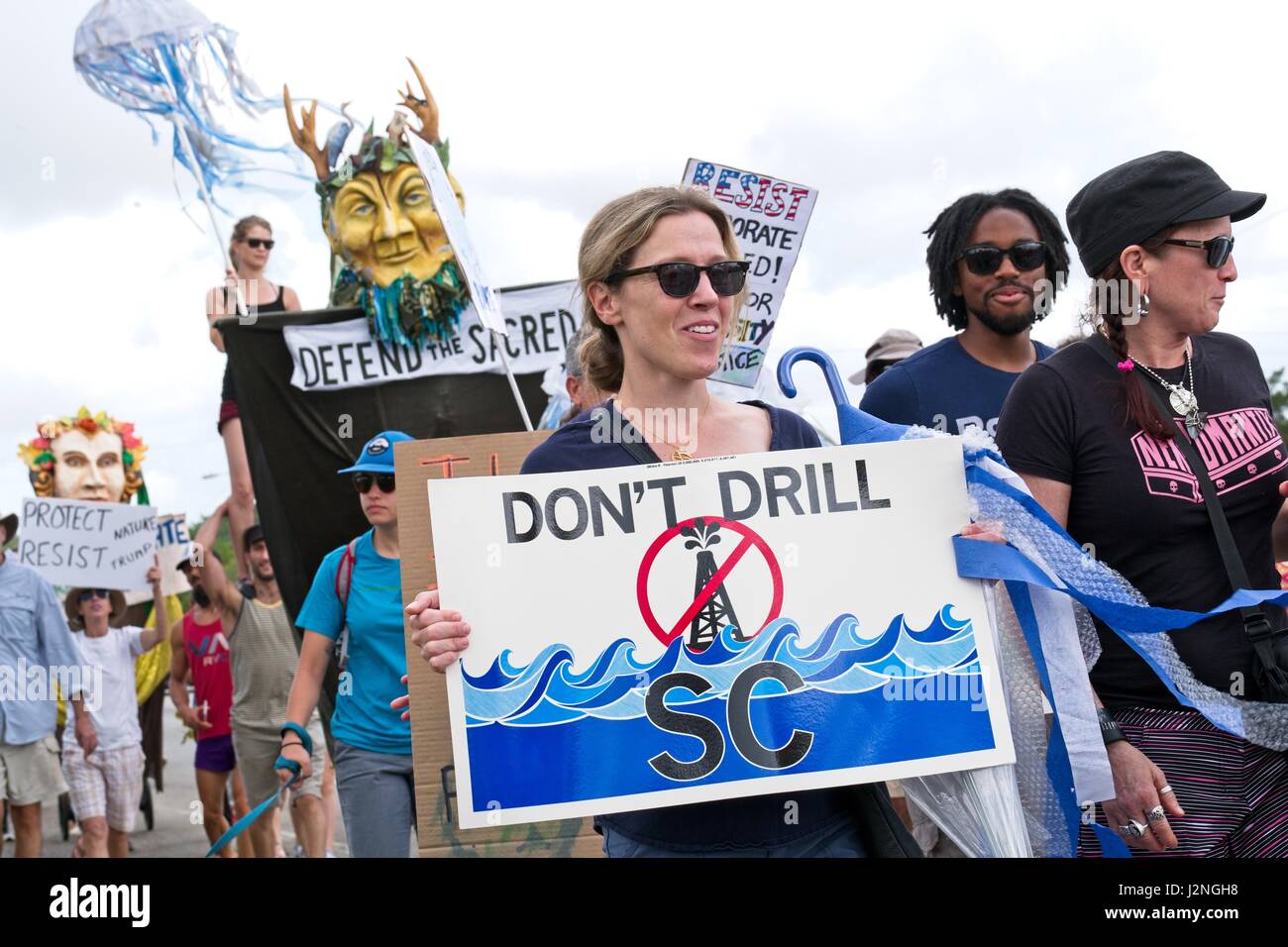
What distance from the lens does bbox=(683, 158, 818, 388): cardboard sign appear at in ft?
16.9

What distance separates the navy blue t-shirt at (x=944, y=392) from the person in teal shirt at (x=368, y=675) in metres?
1.56

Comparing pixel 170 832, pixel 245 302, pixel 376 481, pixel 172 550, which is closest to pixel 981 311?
pixel 376 481

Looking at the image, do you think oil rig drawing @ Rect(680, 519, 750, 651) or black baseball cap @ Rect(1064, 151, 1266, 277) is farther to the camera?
black baseball cap @ Rect(1064, 151, 1266, 277)

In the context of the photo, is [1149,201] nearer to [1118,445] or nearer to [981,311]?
[1118,445]

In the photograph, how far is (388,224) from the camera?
7.41m

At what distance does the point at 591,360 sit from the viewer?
3.01m

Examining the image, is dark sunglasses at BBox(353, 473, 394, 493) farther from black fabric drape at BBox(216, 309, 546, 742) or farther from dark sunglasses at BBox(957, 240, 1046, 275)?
black fabric drape at BBox(216, 309, 546, 742)

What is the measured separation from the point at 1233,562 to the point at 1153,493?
7.9 inches

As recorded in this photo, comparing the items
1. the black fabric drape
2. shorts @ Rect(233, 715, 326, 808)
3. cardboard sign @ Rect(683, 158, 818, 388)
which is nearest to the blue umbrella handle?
cardboard sign @ Rect(683, 158, 818, 388)

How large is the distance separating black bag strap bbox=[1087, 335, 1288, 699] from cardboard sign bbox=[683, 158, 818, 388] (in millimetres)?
2284

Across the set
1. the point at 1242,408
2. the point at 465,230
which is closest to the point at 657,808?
the point at 1242,408

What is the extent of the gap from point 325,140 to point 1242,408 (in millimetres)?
5554

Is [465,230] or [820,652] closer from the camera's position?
[820,652]

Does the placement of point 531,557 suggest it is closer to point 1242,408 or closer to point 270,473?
point 1242,408
